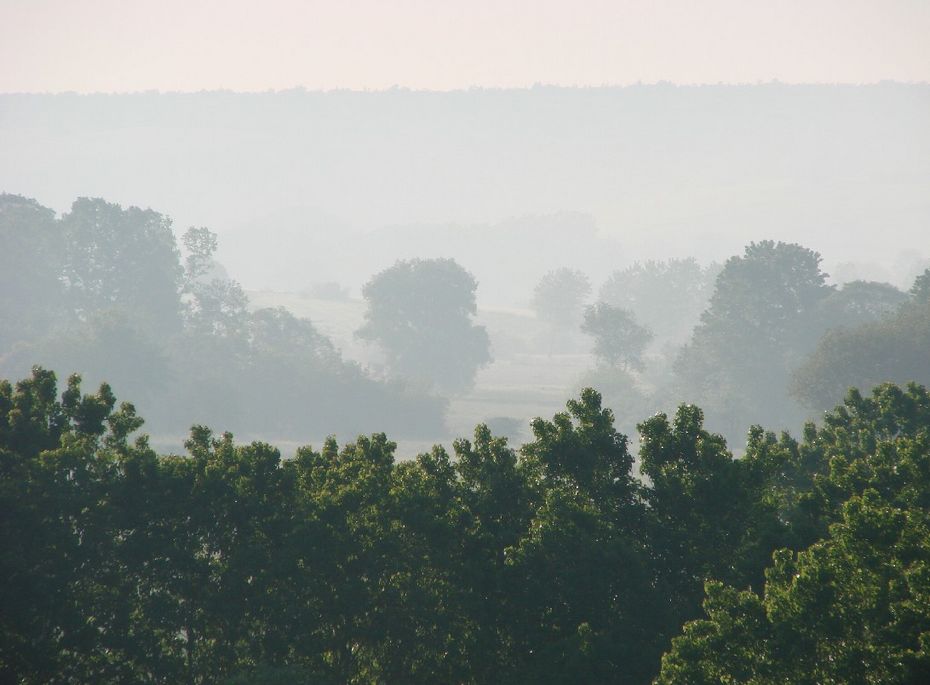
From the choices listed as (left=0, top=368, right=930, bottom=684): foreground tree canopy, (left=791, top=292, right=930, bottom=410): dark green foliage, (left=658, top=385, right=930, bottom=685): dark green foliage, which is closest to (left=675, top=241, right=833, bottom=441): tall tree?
(left=791, top=292, right=930, bottom=410): dark green foliage

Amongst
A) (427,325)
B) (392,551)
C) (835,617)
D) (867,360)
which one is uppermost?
(427,325)

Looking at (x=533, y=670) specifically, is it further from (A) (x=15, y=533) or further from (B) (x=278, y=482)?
(A) (x=15, y=533)

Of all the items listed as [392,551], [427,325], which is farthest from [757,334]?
[392,551]

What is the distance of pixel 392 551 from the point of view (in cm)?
2489

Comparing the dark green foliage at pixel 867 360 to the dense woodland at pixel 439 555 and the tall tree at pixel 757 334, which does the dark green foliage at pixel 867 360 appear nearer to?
the tall tree at pixel 757 334

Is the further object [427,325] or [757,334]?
[427,325]

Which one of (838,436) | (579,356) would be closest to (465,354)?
(579,356)

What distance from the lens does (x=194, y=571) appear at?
24969 millimetres

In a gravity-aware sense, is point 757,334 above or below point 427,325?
below

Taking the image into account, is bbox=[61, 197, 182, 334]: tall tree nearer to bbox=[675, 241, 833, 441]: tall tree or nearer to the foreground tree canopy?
bbox=[675, 241, 833, 441]: tall tree

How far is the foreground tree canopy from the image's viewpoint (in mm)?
23484

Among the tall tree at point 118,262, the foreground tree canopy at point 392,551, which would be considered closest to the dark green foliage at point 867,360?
the foreground tree canopy at point 392,551

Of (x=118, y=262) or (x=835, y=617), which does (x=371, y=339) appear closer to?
(x=118, y=262)

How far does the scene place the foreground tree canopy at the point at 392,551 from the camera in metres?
23.5
